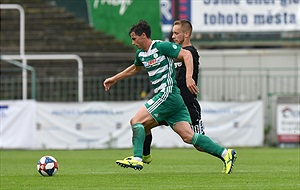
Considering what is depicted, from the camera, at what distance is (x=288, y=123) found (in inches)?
944

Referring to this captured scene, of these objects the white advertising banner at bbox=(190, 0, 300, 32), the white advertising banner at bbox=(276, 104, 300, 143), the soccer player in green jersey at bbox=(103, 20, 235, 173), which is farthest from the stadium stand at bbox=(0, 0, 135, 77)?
the soccer player in green jersey at bbox=(103, 20, 235, 173)

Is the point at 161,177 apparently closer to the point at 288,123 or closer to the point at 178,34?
the point at 178,34

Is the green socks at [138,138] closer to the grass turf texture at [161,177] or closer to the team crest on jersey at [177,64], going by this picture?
the grass turf texture at [161,177]

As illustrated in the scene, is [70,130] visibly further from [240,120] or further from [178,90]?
[178,90]

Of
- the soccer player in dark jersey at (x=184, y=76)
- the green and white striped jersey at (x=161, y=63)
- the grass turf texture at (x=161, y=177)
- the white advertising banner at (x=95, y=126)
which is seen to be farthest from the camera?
the white advertising banner at (x=95, y=126)

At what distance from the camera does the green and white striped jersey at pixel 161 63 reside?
11945mm

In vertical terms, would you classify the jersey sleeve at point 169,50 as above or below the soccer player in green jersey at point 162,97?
above

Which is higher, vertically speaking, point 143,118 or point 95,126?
point 143,118

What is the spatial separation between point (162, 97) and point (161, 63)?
47 cm

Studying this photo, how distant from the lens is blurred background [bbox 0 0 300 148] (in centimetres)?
2530

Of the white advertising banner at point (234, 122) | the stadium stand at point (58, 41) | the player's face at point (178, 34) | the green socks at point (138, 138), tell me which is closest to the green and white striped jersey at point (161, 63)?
the green socks at point (138, 138)

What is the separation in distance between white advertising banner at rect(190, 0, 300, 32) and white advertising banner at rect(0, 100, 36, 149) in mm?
7256

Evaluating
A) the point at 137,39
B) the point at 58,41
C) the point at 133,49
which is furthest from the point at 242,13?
the point at 137,39

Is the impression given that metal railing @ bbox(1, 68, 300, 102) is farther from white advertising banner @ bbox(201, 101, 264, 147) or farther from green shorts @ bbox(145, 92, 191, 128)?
green shorts @ bbox(145, 92, 191, 128)
